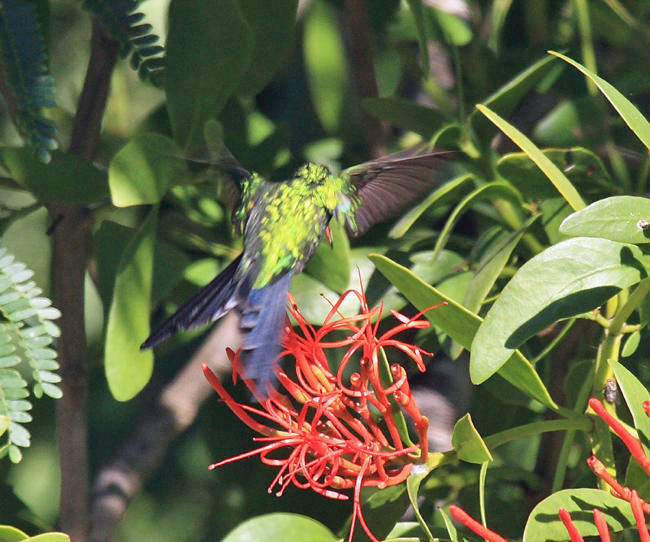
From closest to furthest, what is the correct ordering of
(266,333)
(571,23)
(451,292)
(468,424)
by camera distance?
(468,424), (266,333), (451,292), (571,23)

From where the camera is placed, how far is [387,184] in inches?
39.6

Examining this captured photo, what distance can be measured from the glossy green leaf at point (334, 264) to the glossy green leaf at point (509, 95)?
0.54 ft

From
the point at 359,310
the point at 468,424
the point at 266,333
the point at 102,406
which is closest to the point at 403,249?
the point at 359,310

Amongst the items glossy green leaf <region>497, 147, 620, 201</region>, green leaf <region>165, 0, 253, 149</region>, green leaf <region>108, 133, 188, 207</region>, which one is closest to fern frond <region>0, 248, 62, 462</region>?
green leaf <region>108, 133, 188, 207</region>

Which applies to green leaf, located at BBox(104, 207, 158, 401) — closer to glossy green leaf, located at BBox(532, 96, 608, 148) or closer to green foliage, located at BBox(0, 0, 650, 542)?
green foliage, located at BBox(0, 0, 650, 542)

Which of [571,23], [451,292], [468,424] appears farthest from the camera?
[571,23]

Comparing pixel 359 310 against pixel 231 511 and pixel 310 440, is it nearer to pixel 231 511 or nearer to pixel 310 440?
pixel 310 440

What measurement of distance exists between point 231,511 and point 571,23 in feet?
2.62

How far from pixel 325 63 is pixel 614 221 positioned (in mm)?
739

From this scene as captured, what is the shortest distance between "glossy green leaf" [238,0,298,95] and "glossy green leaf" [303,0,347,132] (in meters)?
0.23

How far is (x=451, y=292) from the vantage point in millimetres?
882

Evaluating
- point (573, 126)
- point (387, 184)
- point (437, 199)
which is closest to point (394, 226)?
point (387, 184)

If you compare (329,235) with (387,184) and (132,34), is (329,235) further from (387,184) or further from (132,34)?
(132,34)

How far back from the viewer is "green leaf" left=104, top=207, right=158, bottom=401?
32.3 inches
